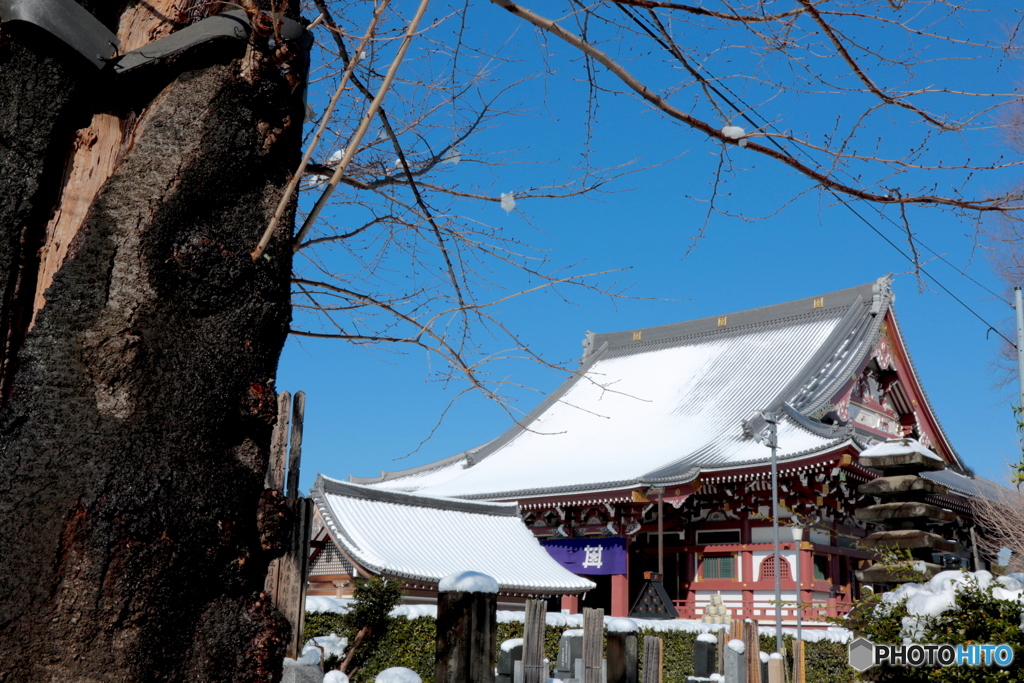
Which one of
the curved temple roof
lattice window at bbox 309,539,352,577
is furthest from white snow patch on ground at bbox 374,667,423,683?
the curved temple roof

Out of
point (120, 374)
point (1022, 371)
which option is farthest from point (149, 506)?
point (1022, 371)

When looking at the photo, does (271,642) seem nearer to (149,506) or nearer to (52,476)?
(149,506)

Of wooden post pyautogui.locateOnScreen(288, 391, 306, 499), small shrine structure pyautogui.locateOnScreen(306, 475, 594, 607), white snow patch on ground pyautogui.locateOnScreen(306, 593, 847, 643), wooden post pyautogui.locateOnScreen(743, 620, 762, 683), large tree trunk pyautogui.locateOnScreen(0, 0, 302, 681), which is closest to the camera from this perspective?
large tree trunk pyautogui.locateOnScreen(0, 0, 302, 681)

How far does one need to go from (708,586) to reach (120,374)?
15754mm

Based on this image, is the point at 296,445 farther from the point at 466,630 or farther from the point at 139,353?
the point at 139,353

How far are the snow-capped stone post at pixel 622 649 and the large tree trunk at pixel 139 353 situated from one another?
3.02m

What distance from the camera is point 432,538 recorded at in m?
14.0

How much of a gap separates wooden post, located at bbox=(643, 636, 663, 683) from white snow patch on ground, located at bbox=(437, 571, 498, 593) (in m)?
2.71

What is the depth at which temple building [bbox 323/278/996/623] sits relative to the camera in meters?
14.7

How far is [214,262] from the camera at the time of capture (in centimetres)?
150

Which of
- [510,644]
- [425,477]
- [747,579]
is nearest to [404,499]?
[747,579]

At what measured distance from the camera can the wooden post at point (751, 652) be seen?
6.31 meters

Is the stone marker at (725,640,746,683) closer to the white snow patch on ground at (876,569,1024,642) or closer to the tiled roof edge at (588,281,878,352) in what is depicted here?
the white snow patch on ground at (876,569,1024,642)

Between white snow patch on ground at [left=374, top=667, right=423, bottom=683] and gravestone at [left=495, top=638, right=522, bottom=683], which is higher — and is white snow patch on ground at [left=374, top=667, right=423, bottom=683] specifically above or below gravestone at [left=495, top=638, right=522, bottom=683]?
above
